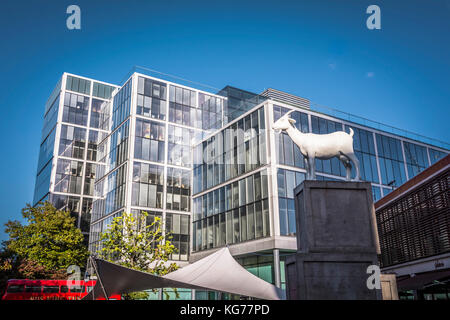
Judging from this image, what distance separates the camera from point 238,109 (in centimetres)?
4606

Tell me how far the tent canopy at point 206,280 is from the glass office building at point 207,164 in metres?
20.2

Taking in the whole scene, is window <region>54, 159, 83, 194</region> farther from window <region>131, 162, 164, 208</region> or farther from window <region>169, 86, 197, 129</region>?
window <region>169, 86, 197, 129</region>

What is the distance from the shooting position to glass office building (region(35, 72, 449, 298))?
39.3 m

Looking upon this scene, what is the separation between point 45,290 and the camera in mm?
36750

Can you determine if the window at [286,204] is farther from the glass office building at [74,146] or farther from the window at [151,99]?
the glass office building at [74,146]

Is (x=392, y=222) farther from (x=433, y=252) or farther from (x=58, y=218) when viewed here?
(x=58, y=218)

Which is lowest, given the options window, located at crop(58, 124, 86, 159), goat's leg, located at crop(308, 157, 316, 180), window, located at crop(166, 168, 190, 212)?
goat's leg, located at crop(308, 157, 316, 180)

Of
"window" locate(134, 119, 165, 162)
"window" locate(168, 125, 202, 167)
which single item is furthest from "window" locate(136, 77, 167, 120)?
"window" locate(168, 125, 202, 167)

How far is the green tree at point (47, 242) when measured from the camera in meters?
44.8

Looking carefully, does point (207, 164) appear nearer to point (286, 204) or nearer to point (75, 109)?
point (286, 204)

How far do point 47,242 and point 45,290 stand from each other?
12184mm

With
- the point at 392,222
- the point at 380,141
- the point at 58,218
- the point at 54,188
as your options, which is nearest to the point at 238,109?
the point at 380,141

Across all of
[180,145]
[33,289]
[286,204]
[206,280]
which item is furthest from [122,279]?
[180,145]

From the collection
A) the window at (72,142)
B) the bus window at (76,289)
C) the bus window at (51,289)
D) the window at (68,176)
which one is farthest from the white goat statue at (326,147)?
the window at (72,142)
